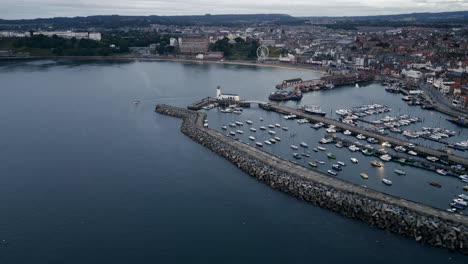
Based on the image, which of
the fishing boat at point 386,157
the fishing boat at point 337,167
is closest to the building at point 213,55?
the fishing boat at point 386,157

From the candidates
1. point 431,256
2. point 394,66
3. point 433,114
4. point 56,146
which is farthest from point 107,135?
point 394,66

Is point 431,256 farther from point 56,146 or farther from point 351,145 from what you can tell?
point 56,146

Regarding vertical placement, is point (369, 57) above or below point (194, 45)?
below

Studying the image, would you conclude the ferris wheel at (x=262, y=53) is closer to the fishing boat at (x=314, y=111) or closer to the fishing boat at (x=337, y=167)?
the fishing boat at (x=314, y=111)

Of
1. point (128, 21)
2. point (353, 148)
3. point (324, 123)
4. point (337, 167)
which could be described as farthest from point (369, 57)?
point (128, 21)

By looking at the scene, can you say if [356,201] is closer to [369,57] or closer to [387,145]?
[387,145]

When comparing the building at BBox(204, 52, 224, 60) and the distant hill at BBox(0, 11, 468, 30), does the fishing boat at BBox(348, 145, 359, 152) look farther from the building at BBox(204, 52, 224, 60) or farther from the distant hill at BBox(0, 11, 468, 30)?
the distant hill at BBox(0, 11, 468, 30)

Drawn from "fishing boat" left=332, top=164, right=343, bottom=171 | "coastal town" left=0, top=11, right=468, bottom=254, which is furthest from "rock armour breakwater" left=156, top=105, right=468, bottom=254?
"fishing boat" left=332, top=164, right=343, bottom=171
